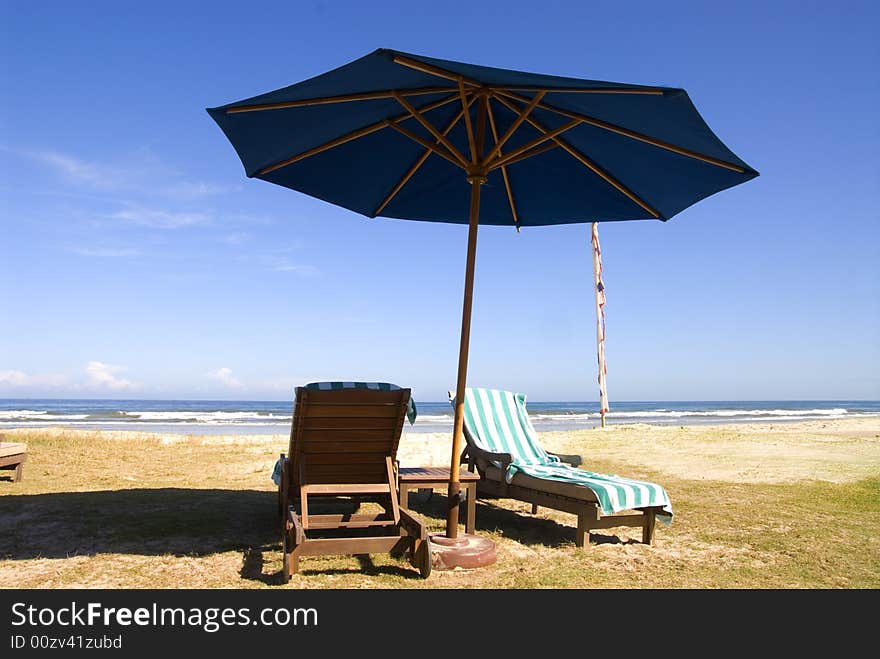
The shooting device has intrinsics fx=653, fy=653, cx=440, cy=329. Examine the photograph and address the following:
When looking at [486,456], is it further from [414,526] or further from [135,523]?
[135,523]

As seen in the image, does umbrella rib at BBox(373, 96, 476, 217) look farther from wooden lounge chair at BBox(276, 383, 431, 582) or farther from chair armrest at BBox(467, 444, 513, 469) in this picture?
chair armrest at BBox(467, 444, 513, 469)

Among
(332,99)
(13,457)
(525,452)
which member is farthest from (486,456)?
(13,457)

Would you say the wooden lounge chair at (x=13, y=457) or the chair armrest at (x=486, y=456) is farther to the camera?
the wooden lounge chair at (x=13, y=457)

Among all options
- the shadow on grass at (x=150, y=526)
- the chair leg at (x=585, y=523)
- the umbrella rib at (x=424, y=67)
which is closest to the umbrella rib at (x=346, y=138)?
the umbrella rib at (x=424, y=67)

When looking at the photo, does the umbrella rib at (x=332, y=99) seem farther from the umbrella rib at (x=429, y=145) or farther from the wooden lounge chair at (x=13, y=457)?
the wooden lounge chair at (x=13, y=457)

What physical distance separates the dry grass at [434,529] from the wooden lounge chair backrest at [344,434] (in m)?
0.59

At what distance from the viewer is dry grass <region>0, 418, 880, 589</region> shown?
3.93m

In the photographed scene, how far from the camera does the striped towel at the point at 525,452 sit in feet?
16.0

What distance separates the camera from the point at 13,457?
269 inches

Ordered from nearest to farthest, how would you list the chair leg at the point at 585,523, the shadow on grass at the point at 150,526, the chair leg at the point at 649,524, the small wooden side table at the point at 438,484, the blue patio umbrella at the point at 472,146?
the blue patio umbrella at the point at 472,146 < the shadow on grass at the point at 150,526 < the chair leg at the point at 585,523 < the small wooden side table at the point at 438,484 < the chair leg at the point at 649,524

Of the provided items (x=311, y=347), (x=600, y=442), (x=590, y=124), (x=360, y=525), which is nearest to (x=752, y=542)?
(x=360, y=525)

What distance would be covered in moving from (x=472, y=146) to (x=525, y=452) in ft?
10.6

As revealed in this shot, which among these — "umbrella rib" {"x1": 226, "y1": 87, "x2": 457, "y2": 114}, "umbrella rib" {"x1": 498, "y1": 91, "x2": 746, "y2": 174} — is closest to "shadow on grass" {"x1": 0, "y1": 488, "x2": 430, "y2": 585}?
"umbrella rib" {"x1": 226, "y1": 87, "x2": 457, "y2": 114}
